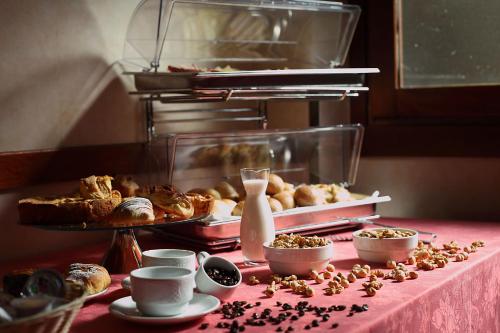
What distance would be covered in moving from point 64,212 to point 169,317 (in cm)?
42

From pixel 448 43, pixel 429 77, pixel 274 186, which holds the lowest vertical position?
pixel 274 186

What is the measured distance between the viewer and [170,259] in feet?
4.59

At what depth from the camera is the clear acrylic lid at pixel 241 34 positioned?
78.2 inches

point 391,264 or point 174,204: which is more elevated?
point 174,204

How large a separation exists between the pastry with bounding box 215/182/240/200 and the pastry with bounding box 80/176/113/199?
17.1 inches

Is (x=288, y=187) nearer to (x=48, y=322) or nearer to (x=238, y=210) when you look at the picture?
(x=238, y=210)

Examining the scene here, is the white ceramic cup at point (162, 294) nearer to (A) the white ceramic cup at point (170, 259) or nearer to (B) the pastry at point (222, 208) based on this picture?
(A) the white ceramic cup at point (170, 259)

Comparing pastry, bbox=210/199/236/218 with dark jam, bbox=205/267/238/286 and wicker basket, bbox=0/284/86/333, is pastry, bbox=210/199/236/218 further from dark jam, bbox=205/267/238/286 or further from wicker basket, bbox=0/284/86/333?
wicker basket, bbox=0/284/86/333

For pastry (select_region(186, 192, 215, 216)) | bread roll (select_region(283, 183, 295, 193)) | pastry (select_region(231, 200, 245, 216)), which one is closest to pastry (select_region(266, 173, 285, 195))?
bread roll (select_region(283, 183, 295, 193))

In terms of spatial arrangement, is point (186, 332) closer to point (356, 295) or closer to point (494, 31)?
point (356, 295)

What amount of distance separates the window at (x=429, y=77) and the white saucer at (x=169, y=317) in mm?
1267

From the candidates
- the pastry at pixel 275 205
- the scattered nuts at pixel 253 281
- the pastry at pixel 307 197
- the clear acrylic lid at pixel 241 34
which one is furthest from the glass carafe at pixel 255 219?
the clear acrylic lid at pixel 241 34

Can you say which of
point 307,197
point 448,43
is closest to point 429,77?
point 448,43

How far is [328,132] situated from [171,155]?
62cm
